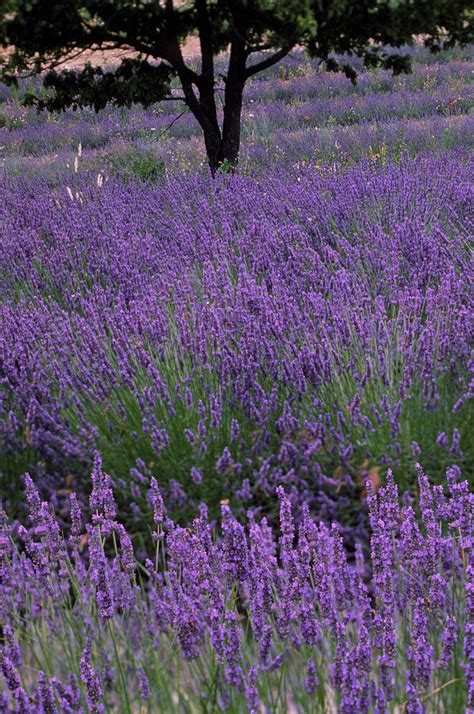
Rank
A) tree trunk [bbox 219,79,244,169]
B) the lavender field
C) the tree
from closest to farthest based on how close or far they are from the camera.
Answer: the lavender field
the tree
tree trunk [bbox 219,79,244,169]

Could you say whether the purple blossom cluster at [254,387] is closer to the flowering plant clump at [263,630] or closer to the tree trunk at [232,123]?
the flowering plant clump at [263,630]

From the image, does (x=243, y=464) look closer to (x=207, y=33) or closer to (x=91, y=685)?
(x=91, y=685)

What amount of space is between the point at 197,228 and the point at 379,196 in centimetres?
132

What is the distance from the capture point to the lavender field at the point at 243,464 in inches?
65.8

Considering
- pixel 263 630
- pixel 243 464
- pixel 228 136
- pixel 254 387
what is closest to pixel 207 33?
pixel 228 136

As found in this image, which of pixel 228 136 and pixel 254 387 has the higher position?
pixel 228 136

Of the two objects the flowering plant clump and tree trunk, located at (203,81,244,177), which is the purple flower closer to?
the flowering plant clump

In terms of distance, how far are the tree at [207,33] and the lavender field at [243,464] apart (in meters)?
1.36

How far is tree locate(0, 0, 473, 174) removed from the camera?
6.54 meters

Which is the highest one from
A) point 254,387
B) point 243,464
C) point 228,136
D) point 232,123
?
point 232,123

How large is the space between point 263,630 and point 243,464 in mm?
1298

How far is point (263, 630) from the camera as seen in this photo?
1.55 meters

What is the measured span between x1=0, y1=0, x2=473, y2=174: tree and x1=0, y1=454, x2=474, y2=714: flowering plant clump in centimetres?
493

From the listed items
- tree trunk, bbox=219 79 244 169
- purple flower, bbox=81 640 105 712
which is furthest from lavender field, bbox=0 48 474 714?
tree trunk, bbox=219 79 244 169
